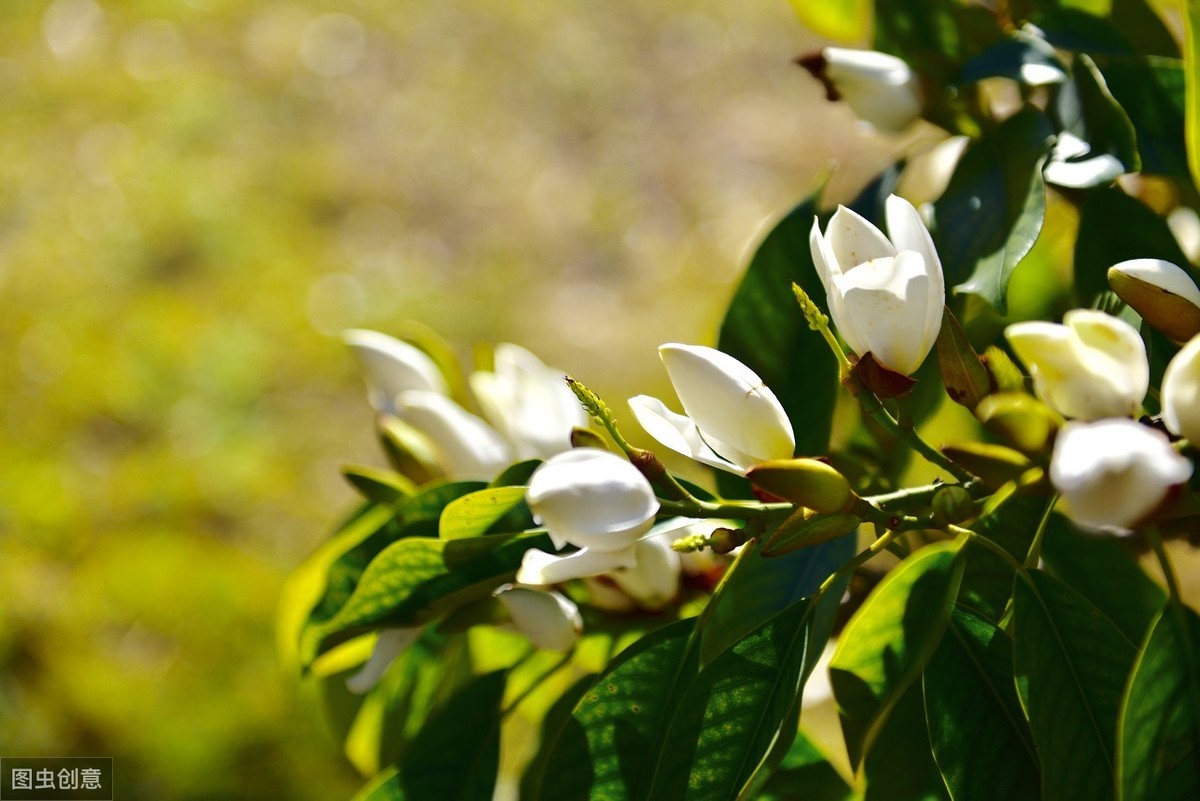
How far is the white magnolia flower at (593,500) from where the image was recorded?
37 centimetres

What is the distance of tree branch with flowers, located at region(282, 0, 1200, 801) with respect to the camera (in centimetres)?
35

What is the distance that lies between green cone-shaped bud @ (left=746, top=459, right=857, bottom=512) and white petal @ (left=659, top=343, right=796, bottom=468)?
1.0 inches

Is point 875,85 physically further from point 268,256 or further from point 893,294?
point 268,256

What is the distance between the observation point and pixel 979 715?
0.40 meters

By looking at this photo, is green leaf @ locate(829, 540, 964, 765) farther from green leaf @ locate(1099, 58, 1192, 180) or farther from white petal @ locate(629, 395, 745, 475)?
green leaf @ locate(1099, 58, 1192, 180)

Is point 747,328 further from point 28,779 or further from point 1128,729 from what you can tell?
point 28,779

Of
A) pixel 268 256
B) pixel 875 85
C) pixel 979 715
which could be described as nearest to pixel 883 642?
pixel 979 715

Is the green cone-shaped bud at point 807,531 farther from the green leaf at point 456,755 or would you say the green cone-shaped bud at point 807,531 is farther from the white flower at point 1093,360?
the green leaf at point 456,755

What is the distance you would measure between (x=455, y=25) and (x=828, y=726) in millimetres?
1966

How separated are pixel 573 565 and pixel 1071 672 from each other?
0.58 ft

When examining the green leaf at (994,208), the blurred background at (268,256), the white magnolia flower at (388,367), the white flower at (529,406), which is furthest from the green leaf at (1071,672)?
the blurred background at (268,256)

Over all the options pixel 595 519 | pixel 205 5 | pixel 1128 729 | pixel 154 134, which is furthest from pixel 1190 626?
pixel 205 5

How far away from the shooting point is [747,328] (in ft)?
1.72

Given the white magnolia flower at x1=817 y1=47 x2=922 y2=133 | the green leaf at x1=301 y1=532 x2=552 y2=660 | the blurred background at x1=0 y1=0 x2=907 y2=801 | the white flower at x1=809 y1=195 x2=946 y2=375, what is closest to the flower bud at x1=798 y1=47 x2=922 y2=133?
the white magnolia flower at x1=817 y1=47 x2=922 y2=133
